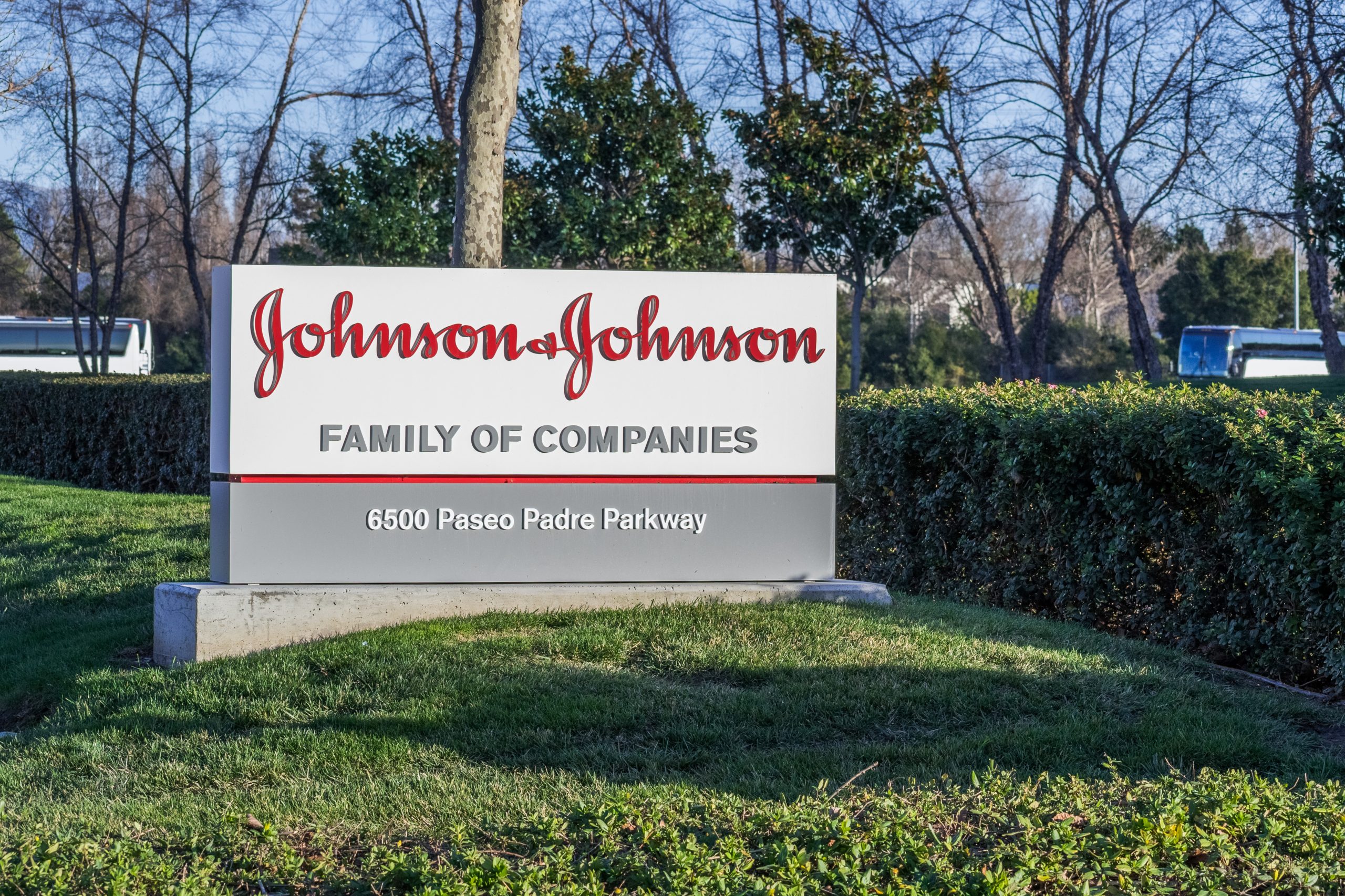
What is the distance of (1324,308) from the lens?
25.0 m

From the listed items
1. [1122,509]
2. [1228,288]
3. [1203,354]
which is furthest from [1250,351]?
[1122,509]

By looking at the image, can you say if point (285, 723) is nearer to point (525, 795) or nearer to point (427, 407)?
point (525, 795)

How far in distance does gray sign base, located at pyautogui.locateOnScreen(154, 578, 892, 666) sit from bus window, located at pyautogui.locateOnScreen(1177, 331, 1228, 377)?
38.2 meters

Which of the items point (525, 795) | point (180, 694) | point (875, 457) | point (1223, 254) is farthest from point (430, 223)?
point (1223, 254)

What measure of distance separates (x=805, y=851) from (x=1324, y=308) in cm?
2489

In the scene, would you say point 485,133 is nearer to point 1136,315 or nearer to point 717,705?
point 717,705

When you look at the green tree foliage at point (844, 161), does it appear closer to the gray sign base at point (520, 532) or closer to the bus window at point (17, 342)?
the gray sign base at point (520, 532)

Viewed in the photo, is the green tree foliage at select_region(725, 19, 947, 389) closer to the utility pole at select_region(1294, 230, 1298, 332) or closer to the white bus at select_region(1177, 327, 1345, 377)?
the white bus at select_region(1177, 327, 1345, 377)

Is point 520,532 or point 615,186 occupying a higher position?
point 615,186

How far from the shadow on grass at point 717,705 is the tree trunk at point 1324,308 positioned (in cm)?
2053

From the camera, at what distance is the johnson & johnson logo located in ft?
22.8

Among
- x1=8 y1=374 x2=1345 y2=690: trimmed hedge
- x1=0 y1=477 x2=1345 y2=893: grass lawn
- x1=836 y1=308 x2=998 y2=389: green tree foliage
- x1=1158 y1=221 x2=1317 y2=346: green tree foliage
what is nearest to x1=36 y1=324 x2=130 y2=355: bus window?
x1=836 y1=308 x2=998 y2=389: green tree foliage

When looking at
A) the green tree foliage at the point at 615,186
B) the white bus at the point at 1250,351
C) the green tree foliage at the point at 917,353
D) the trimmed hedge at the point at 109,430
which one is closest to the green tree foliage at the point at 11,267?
the trimmed hedge at the point at 109,430

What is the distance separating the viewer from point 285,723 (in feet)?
18.4
